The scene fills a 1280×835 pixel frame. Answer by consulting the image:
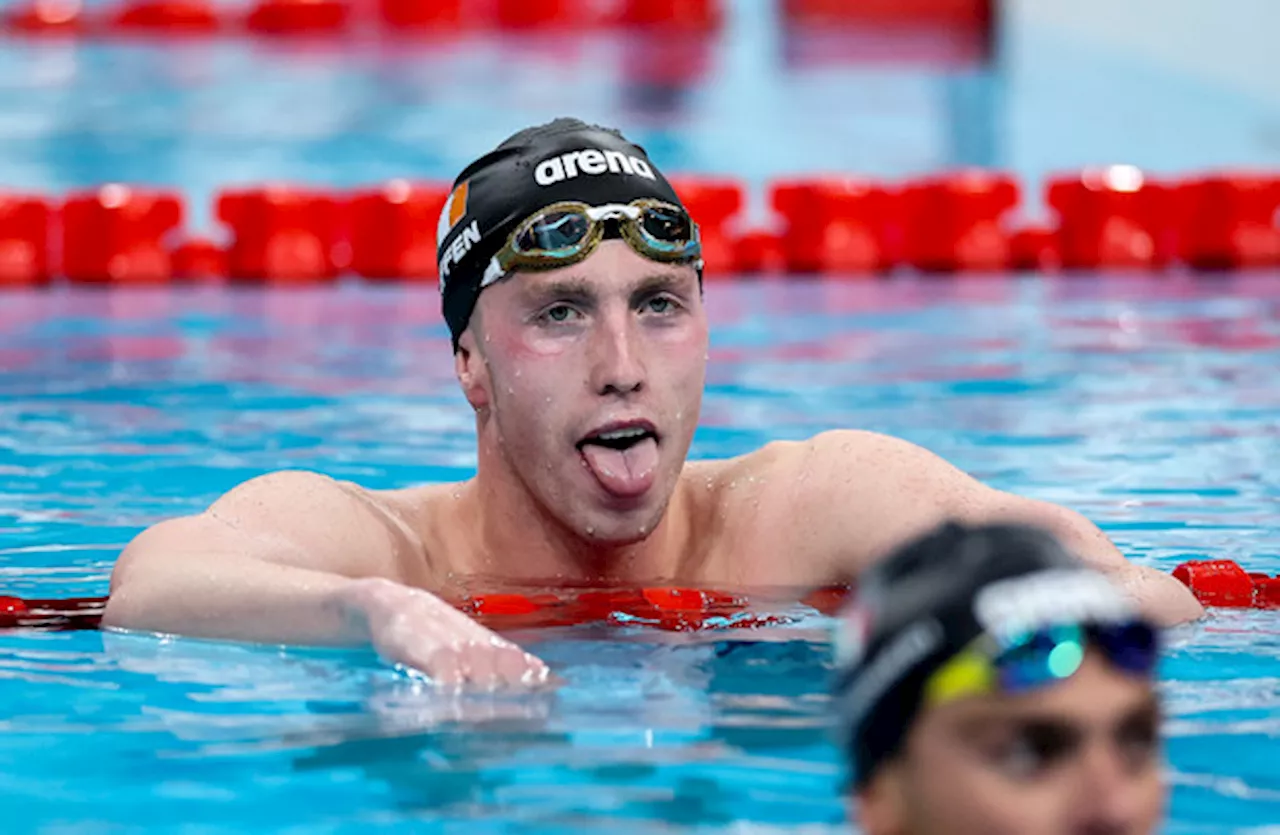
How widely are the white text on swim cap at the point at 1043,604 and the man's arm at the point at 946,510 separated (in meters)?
2.16

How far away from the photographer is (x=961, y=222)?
15508 millimetres

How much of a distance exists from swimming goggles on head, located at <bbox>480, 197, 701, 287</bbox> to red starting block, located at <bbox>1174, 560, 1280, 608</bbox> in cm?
160

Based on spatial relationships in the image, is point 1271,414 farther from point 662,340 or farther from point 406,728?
point 406,728

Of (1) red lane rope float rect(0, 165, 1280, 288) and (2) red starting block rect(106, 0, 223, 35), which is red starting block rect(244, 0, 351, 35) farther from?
(1) red lane rope float rect(0, 165, 1280, 288)

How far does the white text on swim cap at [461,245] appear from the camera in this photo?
4.69 metres

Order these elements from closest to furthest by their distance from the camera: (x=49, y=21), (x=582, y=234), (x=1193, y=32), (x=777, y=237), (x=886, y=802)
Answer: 1. (x=886, y=802)
2. (x=582, y=234)
3. (x=777, y=237)
4. (x=1193, y=32)
5. (x=49, y=21)

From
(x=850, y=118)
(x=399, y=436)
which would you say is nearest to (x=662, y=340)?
(x=399, y=436)

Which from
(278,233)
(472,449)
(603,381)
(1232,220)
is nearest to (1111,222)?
(1232,220)

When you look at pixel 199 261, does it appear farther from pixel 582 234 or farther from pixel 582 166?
pixel 582 234

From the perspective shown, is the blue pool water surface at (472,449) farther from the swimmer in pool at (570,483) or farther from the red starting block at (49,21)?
the red starting block at (49,21)

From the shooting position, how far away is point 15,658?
4.69 metres

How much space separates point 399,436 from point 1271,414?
12.2 ft

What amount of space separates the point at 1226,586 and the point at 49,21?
1136 inches

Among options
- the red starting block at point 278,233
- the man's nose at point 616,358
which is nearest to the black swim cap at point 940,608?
the man's nose at point 616,358
